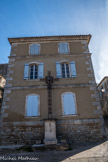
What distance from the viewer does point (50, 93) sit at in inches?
338

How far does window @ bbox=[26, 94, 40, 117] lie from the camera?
8.06m

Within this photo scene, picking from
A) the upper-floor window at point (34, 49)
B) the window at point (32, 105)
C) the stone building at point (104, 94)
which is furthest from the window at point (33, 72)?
the stone building at point (104, 94)

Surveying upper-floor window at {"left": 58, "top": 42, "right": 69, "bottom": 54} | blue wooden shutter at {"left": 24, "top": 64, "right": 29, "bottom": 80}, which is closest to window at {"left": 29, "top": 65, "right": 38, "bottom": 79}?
blue wooden shutter at {"left": 24, "top": 64, "right": 29, "bottom": 80}

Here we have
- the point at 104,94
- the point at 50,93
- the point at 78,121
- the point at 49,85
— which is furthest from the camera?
the point at 104,94

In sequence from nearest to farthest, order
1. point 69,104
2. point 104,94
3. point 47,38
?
point 69,104
point 47,38
point 104,94

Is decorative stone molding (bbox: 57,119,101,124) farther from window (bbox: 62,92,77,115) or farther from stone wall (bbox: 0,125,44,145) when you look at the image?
stone wall (bbox: 0,125,44,145)

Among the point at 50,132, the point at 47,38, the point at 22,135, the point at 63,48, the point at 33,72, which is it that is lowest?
the point at 22,135

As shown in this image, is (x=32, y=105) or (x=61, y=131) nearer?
(x=61, y=131)

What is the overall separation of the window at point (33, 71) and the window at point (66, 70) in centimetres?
131

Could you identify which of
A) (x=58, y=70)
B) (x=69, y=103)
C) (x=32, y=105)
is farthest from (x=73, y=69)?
(x=32, y=105)

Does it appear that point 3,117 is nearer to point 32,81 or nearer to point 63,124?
point 32,81

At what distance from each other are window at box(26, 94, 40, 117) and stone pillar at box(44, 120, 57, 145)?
1.20 m

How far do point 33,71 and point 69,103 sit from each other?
3.84 metres

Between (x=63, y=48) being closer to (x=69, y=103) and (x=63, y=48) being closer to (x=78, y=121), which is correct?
(x=69, y=103)
